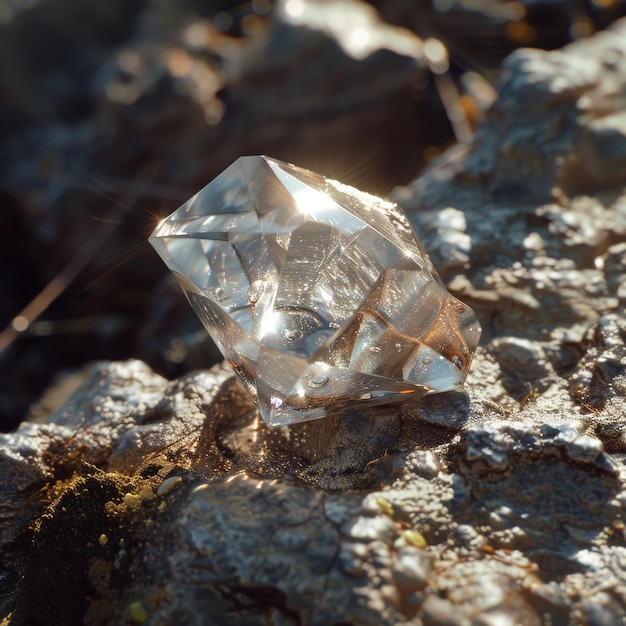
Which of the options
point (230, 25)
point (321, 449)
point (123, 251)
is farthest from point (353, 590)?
point (230, 25)

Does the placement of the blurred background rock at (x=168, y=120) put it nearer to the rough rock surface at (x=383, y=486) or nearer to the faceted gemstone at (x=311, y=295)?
the rough rock surface at (x=383, y=486)

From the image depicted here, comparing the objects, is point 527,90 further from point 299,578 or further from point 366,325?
point 299,578

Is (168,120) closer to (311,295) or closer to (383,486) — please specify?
(311,295)

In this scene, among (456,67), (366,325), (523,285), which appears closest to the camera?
(366,325)

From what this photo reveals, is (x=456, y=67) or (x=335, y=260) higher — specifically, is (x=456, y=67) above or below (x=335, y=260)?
below

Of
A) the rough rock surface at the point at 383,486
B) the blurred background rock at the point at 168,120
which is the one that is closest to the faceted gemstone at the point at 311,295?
the rough rock surface at the point at 383,486
